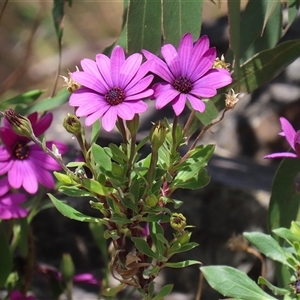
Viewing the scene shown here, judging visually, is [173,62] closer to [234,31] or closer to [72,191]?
[72,191]

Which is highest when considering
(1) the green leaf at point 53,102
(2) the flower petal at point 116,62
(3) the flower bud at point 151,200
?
(2) the flower petal at point 116,62

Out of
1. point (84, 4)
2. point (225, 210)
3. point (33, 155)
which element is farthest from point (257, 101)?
point (84, 4)

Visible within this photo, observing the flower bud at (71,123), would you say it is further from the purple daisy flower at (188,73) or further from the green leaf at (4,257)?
the green leaf at (4,257)

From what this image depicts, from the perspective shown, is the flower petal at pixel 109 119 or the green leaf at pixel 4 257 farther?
the green leaf at pixel 4 257

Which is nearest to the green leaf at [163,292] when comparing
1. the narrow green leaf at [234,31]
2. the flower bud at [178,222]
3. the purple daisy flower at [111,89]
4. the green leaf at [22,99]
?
the flower bud at [178,222]

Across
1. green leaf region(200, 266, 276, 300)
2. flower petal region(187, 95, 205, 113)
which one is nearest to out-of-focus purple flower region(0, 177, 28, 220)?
green leaf region(200, 266, 276, 300)

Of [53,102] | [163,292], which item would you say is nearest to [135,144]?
[163,292]
